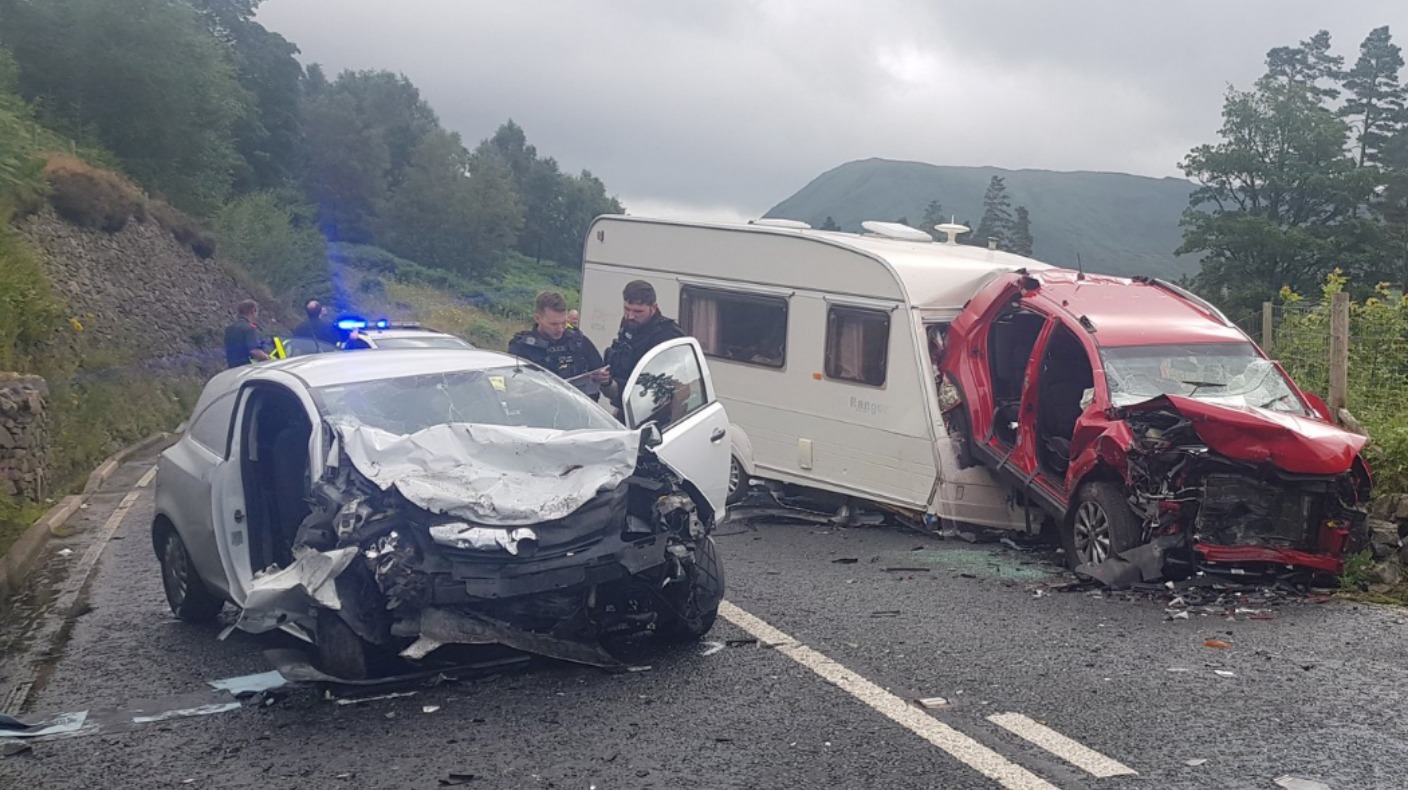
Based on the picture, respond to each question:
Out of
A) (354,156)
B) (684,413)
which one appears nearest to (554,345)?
(684,413)

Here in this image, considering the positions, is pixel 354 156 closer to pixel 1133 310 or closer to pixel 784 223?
pixel 784 223

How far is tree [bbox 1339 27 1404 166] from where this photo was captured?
213 ft

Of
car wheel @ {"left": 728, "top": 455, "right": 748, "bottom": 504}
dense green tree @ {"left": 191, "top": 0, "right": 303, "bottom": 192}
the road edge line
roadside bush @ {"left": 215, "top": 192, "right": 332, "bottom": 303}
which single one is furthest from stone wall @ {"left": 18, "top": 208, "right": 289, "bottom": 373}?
dense green tree @ {"left": 191, "top": 0, "right": 303, "bottom": 192}

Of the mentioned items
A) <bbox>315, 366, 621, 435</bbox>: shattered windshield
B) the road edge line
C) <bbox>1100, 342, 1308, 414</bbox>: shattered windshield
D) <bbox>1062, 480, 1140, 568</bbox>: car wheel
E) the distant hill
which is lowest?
→ the road edge line

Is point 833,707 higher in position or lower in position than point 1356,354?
lower

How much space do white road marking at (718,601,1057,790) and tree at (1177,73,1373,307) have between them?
56.6 metres

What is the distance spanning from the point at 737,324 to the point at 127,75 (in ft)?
116

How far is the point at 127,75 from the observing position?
41.1 m

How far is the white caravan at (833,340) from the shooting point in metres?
10.9

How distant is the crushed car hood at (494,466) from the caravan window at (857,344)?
16.5ft

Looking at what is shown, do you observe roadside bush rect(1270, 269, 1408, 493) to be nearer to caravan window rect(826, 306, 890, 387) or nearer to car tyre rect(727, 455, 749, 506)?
caravan window rect(826, 306, 890, 387)

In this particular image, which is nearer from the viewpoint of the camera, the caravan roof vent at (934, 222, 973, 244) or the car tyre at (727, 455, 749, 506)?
the car tyre at (727, 455, 749, 506)

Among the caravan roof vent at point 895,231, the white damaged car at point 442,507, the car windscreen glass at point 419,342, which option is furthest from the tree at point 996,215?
the white damaged car at point 442,507

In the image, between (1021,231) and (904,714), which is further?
(1021,231)
